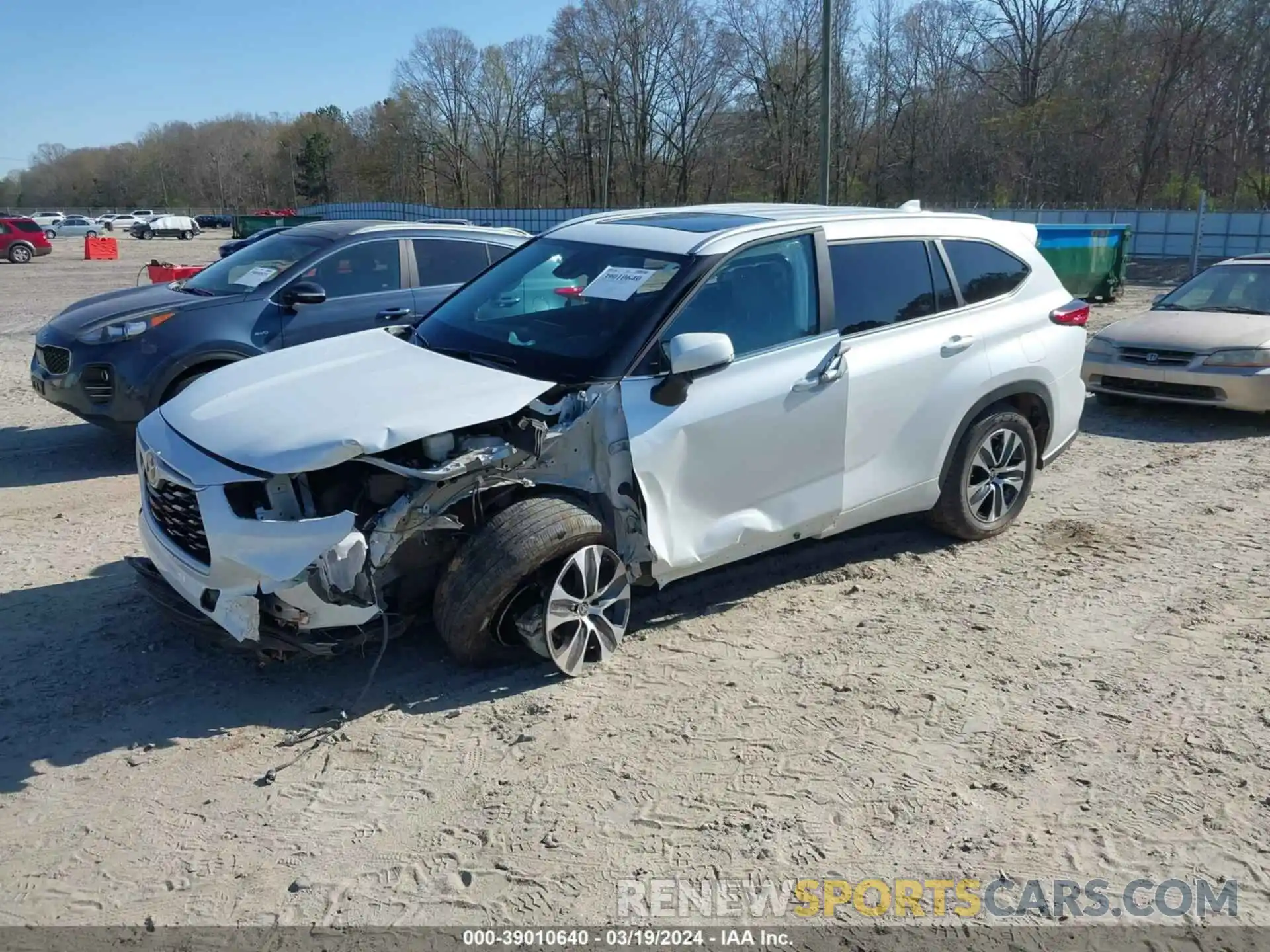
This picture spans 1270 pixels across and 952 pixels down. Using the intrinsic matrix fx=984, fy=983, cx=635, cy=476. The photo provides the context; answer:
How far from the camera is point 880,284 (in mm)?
5254

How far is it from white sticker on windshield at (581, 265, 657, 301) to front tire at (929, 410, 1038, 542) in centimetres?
220

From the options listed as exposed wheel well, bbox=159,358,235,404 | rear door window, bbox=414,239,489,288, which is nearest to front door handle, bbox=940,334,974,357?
rear door window, bbox=414,239,489,288

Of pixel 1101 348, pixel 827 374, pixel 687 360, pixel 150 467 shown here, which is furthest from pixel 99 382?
pixel 1101 348

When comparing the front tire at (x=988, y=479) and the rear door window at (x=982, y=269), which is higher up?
the rear door window at (x=982, y=269)

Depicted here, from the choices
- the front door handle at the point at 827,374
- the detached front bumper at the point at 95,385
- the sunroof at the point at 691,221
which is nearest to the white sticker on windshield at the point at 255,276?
the detached front bumper at the point at 95,385

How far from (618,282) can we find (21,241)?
35.9 metres

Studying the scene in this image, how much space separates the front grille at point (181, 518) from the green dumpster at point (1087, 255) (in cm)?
1733

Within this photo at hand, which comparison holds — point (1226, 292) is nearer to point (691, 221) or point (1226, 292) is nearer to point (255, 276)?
point (691, 221)

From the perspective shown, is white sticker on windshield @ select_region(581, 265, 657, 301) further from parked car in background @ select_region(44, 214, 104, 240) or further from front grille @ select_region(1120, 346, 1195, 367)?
parked car in background @ select_region(44, 214, 104, 240)

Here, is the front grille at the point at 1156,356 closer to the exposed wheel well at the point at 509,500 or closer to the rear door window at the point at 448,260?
the rear door window at the point at 448,260

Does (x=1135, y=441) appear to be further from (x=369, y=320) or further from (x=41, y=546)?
(x=41, y=546)

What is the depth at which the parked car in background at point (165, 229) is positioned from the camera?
60938 mm

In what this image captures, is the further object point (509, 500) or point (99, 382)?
point (99, 382)

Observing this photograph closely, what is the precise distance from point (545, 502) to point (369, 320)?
4.53 meters
